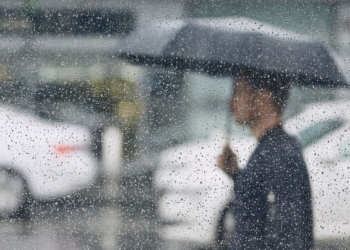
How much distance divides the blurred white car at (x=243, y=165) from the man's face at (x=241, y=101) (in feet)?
0.22

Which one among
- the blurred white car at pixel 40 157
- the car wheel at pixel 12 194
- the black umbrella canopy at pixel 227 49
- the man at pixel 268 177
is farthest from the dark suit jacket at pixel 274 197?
the car wheel at pixel 12 194

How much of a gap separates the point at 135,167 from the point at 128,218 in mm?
165

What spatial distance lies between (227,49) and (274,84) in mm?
183

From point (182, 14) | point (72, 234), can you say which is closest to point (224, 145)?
point (182, 14)

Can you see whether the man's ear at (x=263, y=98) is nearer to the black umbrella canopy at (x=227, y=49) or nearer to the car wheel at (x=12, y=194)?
the black umbrella canopy at (x=227, y=49)

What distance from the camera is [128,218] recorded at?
1.68 m

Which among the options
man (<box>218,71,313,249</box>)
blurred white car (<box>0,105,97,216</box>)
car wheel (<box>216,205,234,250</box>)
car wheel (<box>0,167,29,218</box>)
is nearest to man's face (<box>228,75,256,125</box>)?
man (<box>218,71,313,249</box>)

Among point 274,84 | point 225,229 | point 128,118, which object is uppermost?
point 274,84

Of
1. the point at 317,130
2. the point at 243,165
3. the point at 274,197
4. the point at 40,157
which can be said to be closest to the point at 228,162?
the point at 243,165

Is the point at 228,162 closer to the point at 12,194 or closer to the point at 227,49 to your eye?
the point at 227,49

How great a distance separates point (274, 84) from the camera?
5.43ft

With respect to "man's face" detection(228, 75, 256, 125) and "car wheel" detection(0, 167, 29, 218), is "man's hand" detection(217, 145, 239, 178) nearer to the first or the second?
"man's face" detection(228, 75, 256, 125)

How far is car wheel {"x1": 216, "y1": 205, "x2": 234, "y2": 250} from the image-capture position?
5.49ft

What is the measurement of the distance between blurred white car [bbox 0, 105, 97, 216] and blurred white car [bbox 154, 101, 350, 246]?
253 millimetres
